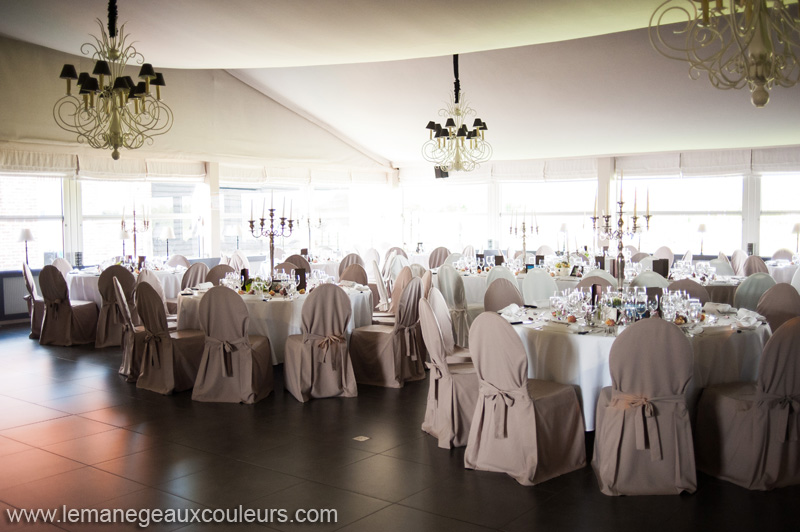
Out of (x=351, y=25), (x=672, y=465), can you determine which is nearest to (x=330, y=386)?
(x=672, y=465)

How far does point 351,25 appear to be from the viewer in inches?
261

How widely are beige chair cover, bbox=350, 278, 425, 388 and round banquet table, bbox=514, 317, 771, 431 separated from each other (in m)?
1.97

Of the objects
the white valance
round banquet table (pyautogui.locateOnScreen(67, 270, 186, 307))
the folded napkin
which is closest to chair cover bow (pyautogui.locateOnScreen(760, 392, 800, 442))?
the folded napkin

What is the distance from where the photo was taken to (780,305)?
5508 mm

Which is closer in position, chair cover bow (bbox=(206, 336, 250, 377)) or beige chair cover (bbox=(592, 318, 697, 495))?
beige chair cover (bbox=(592, 318, 697, 495))

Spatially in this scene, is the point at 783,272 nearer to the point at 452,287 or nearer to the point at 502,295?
the point at 452,287

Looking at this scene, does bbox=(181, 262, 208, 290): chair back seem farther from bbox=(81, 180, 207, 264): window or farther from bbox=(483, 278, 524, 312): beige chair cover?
bbox=(483, 278, 524, 312): beige chair cover

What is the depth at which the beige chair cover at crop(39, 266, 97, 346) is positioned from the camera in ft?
28.1

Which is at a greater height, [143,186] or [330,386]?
[143,186]

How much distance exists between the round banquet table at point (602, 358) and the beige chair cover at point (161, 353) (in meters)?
3.34

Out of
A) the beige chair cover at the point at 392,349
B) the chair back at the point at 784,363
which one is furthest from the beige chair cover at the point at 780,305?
the beige chair cover at the point at 392,349

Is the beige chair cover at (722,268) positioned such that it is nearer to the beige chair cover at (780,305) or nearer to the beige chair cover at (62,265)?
the beige chair cover at (780,305)

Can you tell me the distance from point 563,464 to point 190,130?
9.56 meters

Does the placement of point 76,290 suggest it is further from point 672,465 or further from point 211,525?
point 672,465
